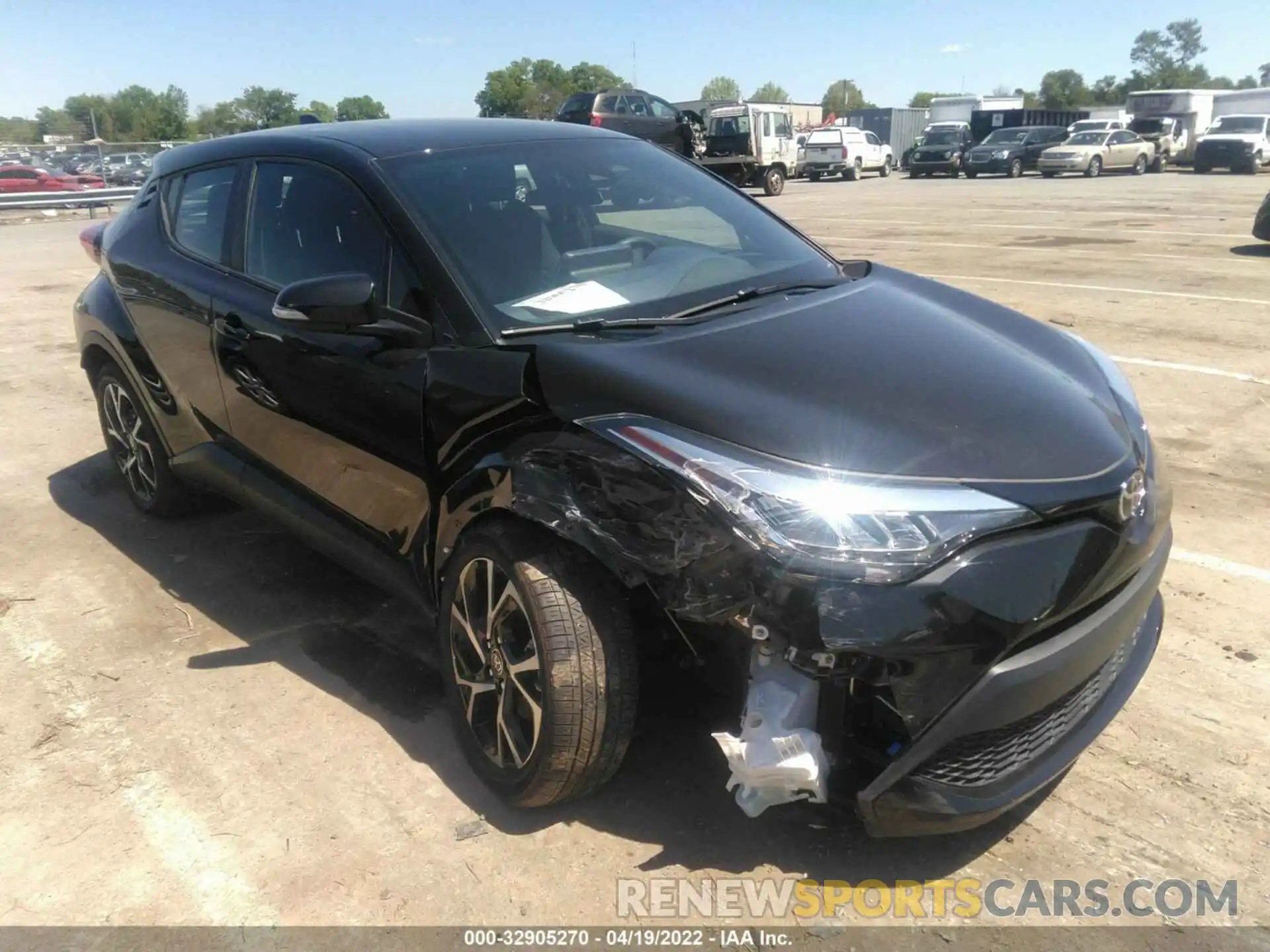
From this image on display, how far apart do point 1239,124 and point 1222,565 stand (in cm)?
3521

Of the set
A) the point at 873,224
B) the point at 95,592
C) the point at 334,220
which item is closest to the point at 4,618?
the point at 95,592

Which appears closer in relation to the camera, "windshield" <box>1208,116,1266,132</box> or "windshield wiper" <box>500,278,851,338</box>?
"windshield wiper" <box>500,278,851,338</box>

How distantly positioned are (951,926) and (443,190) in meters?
2.45

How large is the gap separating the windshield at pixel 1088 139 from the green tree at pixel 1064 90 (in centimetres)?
7415

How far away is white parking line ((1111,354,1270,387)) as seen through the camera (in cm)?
612

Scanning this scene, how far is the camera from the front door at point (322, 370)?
2.84m

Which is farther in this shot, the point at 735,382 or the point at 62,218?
the point at 62,218

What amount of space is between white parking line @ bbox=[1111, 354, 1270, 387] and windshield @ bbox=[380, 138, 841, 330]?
4013mm

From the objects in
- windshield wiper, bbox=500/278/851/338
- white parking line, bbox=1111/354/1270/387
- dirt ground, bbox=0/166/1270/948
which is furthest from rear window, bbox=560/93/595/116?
windshield wiper, bbox=500/278/851/338

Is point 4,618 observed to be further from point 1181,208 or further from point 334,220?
point 1181,208

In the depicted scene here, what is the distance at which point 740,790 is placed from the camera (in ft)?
7.14

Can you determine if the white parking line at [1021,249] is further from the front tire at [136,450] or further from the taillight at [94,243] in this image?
the front tire at [136,450]

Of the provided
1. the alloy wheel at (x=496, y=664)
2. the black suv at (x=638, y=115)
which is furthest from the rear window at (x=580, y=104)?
the alloy wheel at (x=496, y=664)

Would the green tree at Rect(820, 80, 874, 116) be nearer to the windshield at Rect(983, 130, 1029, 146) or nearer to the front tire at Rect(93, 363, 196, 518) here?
the windshield at Rect(983, 130, 1029, 146)
